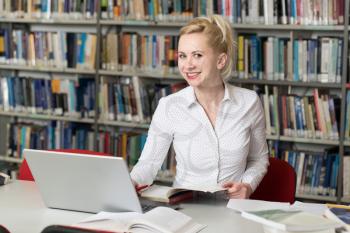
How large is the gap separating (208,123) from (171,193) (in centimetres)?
47

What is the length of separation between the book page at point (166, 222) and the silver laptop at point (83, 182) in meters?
0.08

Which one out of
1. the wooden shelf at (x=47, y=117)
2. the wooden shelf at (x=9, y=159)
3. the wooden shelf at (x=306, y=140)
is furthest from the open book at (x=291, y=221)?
the wooden shelf at (x=9, y=159)

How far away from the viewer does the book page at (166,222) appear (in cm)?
164

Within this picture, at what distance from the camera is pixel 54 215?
185 centimetres

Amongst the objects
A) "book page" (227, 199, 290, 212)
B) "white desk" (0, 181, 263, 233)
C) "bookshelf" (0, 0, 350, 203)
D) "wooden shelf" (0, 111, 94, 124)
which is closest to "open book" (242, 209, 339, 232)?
"white desk" (0, 181, 263, 233)

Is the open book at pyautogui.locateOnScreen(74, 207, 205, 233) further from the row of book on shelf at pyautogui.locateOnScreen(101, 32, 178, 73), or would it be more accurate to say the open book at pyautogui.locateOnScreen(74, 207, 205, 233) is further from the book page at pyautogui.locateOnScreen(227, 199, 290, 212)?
the row of book on shelf at pyautogui.locateOnScreen(101, 32, 178, 73)

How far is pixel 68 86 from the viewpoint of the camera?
14.1 ft

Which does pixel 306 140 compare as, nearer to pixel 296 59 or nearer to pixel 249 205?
pixel 296 59

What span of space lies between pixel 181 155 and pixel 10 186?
654 mm

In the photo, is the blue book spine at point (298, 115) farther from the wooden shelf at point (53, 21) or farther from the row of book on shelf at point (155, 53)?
the wooden shelf at point (53, 21)

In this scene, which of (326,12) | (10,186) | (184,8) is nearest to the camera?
(10,186)

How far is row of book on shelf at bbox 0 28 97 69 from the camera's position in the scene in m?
4.22

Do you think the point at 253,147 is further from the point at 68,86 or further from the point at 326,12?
the point at 68,86

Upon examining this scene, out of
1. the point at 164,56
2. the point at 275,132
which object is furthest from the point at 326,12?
the point at 164,56
